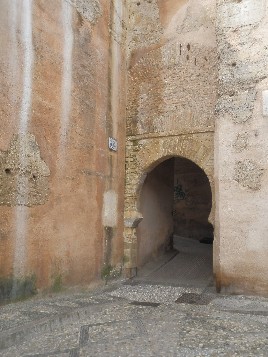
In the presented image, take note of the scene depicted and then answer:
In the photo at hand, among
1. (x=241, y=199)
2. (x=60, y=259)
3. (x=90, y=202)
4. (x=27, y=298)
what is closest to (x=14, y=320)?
(x=27, y=298)

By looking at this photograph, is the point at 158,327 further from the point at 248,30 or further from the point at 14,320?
the point at 248,30

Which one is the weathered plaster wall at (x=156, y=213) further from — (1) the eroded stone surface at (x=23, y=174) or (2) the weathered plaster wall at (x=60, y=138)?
(1) the eroded stone surface at (x=23, y=174)

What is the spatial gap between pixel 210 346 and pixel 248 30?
4838 millimetres

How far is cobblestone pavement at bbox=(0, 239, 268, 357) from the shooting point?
345cm

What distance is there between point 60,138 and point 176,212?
7.67 m

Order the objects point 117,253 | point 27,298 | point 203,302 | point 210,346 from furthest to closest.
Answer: point 117,253, point 203,302, point 27,298, point 210,346

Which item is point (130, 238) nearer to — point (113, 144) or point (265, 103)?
point (113, 144)

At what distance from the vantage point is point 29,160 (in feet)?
16.6

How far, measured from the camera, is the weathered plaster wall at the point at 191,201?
12094mm

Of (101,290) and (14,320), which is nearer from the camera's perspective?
(14,320)

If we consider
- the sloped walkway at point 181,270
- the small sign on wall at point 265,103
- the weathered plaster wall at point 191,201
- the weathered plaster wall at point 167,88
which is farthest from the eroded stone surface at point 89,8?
the weathered plaster wall at point 191,201

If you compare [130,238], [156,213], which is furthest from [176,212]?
[130,238]

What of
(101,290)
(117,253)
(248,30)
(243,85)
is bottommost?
(101,290)

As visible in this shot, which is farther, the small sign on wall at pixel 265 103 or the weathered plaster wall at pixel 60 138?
the small sign on wall at pixel 265 103
